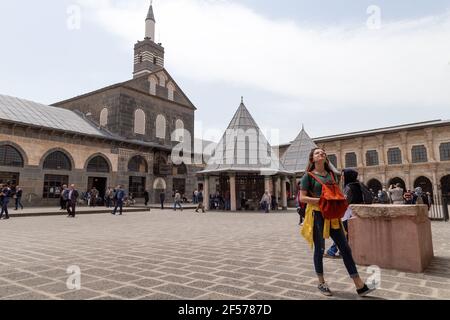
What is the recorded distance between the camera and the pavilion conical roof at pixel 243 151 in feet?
65.0

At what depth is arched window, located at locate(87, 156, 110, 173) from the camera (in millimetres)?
24562

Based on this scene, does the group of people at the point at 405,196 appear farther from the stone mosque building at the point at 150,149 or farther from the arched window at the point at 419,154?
the arched window at the point at 419,154

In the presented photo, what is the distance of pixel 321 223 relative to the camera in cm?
338

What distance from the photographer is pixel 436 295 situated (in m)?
3.16

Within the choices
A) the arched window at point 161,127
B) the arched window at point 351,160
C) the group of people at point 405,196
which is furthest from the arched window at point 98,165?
the arched window at point 351,160

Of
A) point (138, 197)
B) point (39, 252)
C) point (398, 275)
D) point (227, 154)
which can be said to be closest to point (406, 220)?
point (398, 275)

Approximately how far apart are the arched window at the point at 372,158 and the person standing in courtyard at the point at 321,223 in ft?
131

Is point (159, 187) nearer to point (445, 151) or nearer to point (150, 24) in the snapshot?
point (150, 24)

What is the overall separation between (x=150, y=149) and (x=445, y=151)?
33963mm

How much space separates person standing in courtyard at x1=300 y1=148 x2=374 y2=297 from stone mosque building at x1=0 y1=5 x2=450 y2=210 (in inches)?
508

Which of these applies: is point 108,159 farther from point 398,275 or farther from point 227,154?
point 398,275

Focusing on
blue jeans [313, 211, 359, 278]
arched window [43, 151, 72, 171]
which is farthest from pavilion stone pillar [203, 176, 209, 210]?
blue jeans [313, 211, 359, 278]

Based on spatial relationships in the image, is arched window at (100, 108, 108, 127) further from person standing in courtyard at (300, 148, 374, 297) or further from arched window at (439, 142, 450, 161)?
arched window at (439, 142, 450, 161)

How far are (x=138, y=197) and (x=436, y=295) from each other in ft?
91.2
